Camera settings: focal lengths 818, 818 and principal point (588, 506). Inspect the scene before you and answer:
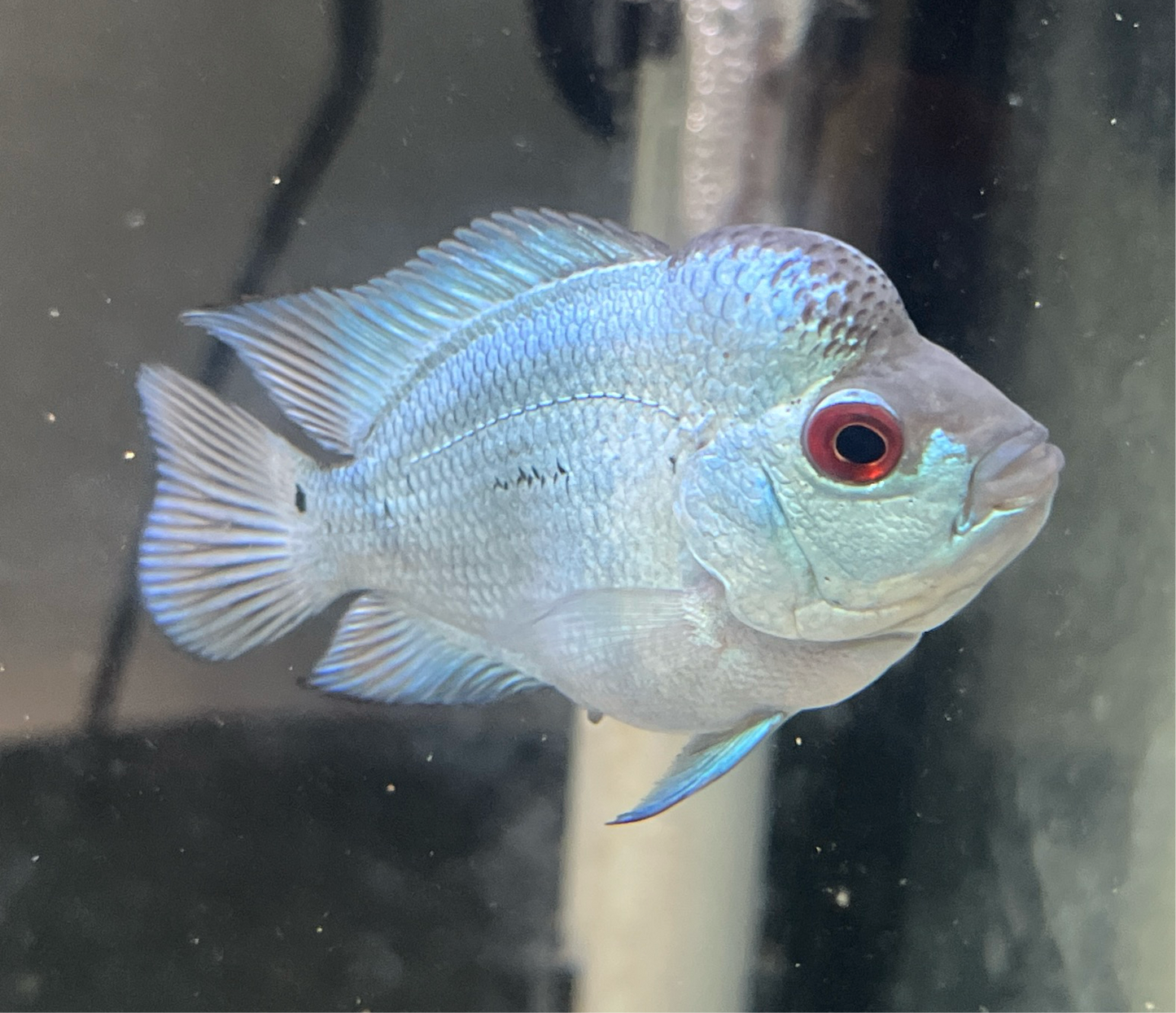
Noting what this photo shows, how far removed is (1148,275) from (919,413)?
0.91 m

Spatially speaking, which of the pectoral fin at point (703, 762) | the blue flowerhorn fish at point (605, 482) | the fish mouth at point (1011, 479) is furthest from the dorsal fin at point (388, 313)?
the pectoral fin at point (703, 762)

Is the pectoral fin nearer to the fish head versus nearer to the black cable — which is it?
the fish head

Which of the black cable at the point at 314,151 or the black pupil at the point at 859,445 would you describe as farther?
the black cable at the point at 314,151

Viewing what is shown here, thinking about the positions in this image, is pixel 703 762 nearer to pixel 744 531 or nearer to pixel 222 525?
pixel 744 531

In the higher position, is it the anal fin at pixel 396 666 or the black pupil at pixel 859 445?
the black pupil at pixel 859 445

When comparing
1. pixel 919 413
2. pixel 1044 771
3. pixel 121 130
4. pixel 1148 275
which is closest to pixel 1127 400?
pixel 1148 275

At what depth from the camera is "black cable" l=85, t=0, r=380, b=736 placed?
1.17 meters

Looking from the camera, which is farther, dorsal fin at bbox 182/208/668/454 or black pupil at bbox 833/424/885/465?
dorsal fin at bbox 182/208/668/454

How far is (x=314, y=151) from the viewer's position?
1173 mm

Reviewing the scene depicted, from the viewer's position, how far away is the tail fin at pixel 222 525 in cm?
83

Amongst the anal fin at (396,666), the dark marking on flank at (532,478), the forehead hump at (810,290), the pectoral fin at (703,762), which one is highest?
the forehead hump at (810,290)

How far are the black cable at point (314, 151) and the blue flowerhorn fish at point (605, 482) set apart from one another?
1.24ft

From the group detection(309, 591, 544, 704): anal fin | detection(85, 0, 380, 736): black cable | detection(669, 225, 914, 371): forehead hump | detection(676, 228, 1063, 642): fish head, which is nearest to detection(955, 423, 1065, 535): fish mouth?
detection(676, 228, 1063, 642): fish head

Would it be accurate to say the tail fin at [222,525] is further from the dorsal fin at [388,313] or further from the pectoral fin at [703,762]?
the pectoral fin at [703,762]
